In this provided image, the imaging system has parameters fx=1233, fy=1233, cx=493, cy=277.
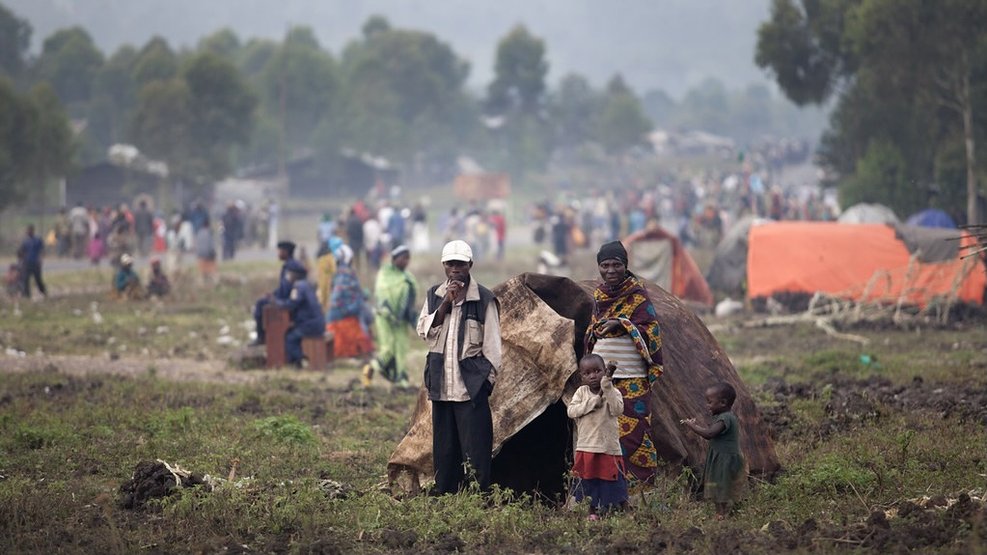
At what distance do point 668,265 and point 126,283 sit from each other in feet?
32.5

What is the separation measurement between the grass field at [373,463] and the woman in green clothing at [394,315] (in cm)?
49

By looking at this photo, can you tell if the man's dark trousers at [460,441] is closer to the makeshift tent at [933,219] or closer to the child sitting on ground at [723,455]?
the child sitting on ground at [723,455]

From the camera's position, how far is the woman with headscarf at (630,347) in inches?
289

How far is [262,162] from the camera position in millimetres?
68875

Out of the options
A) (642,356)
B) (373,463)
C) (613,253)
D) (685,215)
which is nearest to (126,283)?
(373,463)

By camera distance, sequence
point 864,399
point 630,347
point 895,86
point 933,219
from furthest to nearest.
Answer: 1. point 895,86
2. point 933,219
3. point 864,399
4. point 630,347

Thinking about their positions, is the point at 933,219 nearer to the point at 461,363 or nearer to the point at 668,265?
the point at 668,265

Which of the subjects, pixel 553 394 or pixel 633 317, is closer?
pixel 633 317

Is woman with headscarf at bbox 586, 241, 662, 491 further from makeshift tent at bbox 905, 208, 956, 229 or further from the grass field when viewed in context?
makeshift tent at bbox 905, 208, 956, 229

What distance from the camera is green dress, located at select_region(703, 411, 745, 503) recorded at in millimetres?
7242

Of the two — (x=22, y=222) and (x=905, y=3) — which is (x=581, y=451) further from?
(x=22, y=222)

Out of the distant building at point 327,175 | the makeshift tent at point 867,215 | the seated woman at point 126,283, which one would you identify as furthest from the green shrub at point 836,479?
the distant building at point 327,175

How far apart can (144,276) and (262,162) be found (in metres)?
42.5

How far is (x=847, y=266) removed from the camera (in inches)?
795
